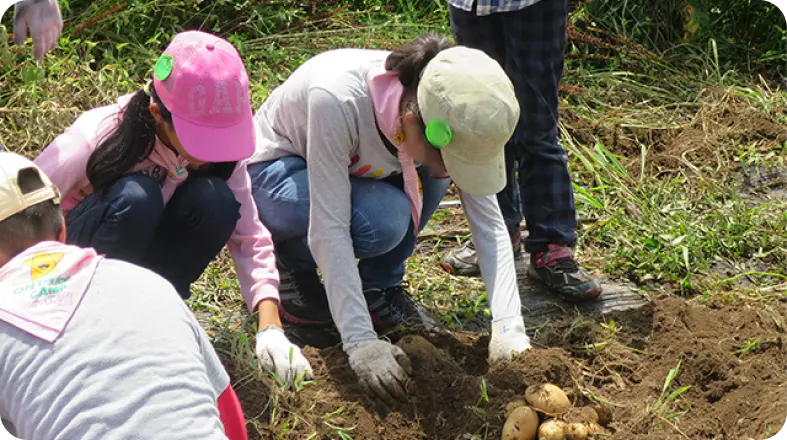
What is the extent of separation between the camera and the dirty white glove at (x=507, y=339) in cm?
268

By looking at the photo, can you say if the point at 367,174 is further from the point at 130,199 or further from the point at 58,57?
the point at 58,57

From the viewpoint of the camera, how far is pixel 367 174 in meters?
2.80

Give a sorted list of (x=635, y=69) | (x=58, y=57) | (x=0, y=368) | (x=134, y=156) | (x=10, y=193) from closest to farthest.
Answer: (x=0, y=368)
(x=10, y=193)
(x=134, y=156)
(x=58, y=57)
(x=635, y=69)

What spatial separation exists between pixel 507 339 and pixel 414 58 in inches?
32.0

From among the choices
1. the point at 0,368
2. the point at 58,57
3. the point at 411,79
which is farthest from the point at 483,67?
the point at 58,57

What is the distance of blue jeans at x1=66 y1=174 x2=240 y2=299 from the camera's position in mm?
2551

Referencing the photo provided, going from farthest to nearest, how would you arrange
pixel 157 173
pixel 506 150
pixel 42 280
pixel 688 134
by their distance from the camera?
pixel 688 134, pixel 506 150, pixel 157 173, pixel 42 280

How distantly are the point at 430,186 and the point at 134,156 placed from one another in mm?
897

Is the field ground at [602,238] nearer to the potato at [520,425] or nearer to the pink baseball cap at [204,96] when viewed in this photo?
the potato at [520,425]

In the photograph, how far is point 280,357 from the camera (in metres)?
2.54

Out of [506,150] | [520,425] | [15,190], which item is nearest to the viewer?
[15,190]

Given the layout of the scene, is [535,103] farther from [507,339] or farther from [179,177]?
[179,177]

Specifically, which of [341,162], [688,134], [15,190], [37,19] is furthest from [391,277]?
[688,134]

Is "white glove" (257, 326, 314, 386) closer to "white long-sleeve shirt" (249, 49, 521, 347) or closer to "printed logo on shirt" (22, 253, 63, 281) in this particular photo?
"white long-sleeve shirt" (249, 49, 521, 347)
